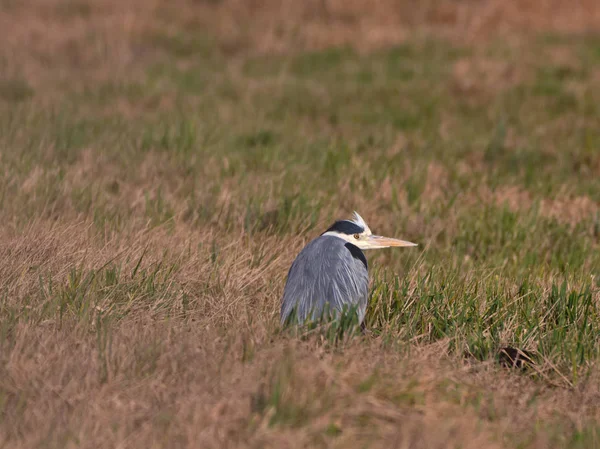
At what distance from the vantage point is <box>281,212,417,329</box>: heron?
11.7ft

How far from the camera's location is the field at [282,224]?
3.03 m

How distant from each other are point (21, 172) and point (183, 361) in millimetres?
3187

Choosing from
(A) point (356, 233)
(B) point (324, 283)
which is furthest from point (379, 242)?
(B) point (324, 283)

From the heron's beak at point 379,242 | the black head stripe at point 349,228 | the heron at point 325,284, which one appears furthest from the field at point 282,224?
the black head stripe at point 349,228

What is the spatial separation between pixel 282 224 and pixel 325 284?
1.99m

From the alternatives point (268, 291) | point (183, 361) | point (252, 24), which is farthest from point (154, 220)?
point (252, 24)

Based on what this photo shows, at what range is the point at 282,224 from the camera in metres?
5.56

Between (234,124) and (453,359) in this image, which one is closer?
(453,359)

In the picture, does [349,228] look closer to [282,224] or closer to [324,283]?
[324,283]

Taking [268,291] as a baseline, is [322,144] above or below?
below

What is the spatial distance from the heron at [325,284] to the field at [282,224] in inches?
4.3

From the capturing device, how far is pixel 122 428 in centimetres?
283

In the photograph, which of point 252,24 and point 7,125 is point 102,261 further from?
point 252,24

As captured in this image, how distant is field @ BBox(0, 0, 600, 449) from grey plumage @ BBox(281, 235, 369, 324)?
12 cm
